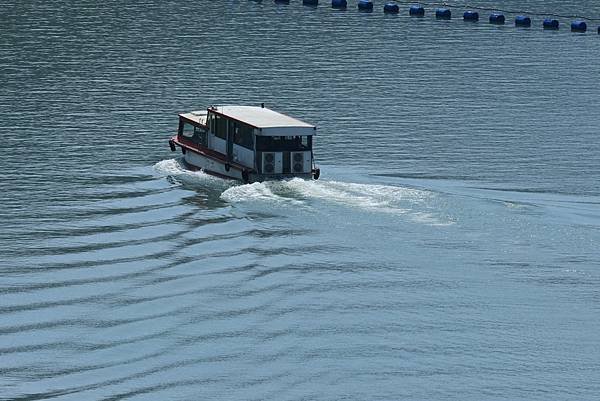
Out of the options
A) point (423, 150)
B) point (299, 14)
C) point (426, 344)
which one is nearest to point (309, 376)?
point (426, 344)

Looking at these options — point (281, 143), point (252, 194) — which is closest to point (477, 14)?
point (281, 143)

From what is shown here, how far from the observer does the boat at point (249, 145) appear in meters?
91.2

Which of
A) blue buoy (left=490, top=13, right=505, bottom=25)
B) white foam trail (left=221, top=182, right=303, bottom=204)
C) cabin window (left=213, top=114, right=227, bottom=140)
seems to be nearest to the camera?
white foam trail (left=221, top=182, right=303, bottom=204)

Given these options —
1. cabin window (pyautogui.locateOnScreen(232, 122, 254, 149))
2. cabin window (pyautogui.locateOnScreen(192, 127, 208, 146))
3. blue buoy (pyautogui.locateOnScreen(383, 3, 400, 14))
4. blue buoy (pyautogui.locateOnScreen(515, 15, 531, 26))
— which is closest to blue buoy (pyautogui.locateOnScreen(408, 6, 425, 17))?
blue buoy (pyautogui.locateOnScreen(383, 3, 400, 14))

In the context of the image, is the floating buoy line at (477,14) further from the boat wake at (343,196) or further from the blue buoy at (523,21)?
the boat wake at (343,196)

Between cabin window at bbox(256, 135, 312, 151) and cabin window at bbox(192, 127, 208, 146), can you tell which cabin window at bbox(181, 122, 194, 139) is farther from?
cabin window at bbox(256, 135, 312, 151)

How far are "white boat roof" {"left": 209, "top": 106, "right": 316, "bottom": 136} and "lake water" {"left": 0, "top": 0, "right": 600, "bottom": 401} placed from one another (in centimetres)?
403

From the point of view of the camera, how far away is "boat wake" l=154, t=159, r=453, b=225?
3260 inches

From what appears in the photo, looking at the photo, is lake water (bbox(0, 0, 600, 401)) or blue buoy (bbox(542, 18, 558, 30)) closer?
lake water (bbox(0, 0, 600, 401))

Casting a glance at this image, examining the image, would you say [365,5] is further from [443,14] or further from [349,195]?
[349,195]

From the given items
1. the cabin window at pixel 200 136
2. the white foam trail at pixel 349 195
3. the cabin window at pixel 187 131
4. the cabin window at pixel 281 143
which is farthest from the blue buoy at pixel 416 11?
the white foam trail at pixel 349 195

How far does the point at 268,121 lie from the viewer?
94.2 meters

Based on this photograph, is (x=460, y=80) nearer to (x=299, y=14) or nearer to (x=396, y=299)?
(x=299, y=14)

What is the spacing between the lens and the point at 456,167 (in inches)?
3888
